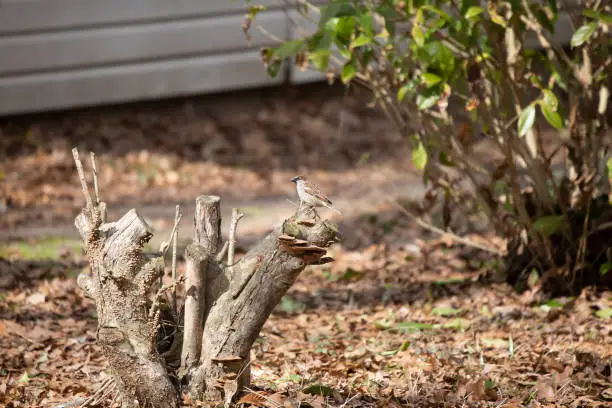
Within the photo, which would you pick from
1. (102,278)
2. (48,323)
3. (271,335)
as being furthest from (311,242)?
(48,323)

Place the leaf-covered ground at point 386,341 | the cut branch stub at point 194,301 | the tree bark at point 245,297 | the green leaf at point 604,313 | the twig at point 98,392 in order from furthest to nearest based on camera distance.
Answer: the green leaf at point 604,313 < the leaf-covered ground at point 386,341 < the twig at point 98,392 < the cut branch stub at point 194,301 < the tree bark at point 245,297

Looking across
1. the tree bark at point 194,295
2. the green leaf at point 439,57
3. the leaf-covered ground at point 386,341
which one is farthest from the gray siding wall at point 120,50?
the tree bark at point 194,295

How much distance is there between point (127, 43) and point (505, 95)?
5410 millimetres

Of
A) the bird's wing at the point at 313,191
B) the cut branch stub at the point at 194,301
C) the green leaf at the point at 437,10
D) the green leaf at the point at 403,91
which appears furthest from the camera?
the green leaf at the point at 403,91

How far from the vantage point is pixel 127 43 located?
8836 mm

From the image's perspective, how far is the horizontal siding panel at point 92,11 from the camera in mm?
8250

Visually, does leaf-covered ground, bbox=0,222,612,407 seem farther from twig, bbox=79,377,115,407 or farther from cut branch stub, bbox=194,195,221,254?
cut branch stub, bbox=194,195,221,254

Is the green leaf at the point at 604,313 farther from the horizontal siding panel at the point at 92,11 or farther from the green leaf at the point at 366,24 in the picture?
the horizontal siding panel at the point at 92,11

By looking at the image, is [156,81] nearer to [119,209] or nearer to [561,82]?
[119,209]

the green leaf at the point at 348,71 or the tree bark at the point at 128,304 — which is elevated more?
the green leaf at the point at 348,71

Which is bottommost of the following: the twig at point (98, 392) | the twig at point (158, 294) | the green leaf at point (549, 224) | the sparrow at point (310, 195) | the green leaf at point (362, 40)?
the twig at point (98, 392)

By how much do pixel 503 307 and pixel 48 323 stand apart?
247 centimetres

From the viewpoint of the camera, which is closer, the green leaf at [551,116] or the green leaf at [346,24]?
the green leaf at [551,116]

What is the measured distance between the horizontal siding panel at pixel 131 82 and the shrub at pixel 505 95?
15.1 feet
